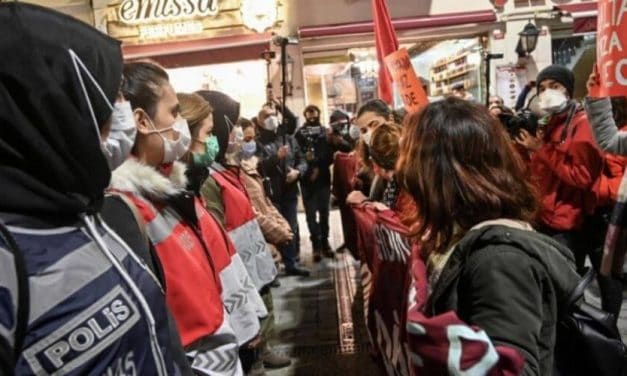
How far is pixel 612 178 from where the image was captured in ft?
13.1

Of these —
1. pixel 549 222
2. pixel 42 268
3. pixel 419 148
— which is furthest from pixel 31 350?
pixel 549 222

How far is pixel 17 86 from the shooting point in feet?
3.63

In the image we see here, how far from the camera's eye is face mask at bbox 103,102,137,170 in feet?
5.04

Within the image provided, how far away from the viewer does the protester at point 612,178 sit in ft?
10.6

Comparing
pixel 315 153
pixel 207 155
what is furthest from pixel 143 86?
pixel 315 153

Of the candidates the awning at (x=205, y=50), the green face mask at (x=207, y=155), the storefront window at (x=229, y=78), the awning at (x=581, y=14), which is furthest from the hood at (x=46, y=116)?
the awning at (x=581, y=14)

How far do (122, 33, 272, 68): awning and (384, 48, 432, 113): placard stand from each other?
6.33 meters

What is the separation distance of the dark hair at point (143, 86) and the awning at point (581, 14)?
10.3 meters

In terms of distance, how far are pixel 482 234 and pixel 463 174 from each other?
21 cm

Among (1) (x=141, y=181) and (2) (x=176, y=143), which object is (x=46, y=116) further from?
(2) (x=176, y=143)

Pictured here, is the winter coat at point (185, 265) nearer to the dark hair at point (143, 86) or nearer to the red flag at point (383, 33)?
the dark hair at point (143, 86)

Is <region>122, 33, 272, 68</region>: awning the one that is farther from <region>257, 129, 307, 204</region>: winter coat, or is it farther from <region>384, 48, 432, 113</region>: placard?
<region>384, 48, 432, 113</region>: placard

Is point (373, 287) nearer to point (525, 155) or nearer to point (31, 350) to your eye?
point (31, 350)

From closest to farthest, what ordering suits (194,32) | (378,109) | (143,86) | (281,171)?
(143,86), (378,109), (281,171), (194,32)
